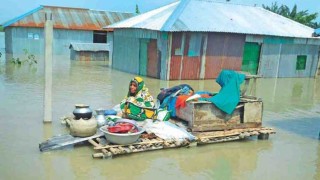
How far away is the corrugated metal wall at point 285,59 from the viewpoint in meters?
21.7

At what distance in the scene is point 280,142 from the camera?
829 cm

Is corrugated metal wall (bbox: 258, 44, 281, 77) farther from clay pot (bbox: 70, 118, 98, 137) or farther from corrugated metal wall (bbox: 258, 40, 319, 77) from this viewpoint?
clay pot (bbox: 70, 118, 98, 137)

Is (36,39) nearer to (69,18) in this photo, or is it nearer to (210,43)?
(69,18)

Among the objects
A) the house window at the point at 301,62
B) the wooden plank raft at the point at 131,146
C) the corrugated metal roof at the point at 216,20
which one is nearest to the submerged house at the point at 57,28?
the corrugated metal roof at the point at 216,20

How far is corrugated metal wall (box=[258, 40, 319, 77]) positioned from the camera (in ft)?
71.1

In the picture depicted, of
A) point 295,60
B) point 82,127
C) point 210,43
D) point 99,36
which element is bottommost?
point 82,127

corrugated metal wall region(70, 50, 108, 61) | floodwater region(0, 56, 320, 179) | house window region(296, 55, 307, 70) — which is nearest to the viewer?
floodwater region(0, 56, 320, 179)

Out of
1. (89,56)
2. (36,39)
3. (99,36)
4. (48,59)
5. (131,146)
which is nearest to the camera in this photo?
(131,146)

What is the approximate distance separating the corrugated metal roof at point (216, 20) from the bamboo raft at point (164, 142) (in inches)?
388

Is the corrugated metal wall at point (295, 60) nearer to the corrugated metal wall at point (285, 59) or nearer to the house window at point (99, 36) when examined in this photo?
the corrugated metal wall at point (285, 59)

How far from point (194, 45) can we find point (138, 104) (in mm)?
11367

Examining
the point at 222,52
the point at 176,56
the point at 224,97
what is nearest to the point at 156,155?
the point at 224,97

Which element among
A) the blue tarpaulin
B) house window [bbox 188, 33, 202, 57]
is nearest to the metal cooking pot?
the blue tarpaulin

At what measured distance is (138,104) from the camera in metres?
7.98
